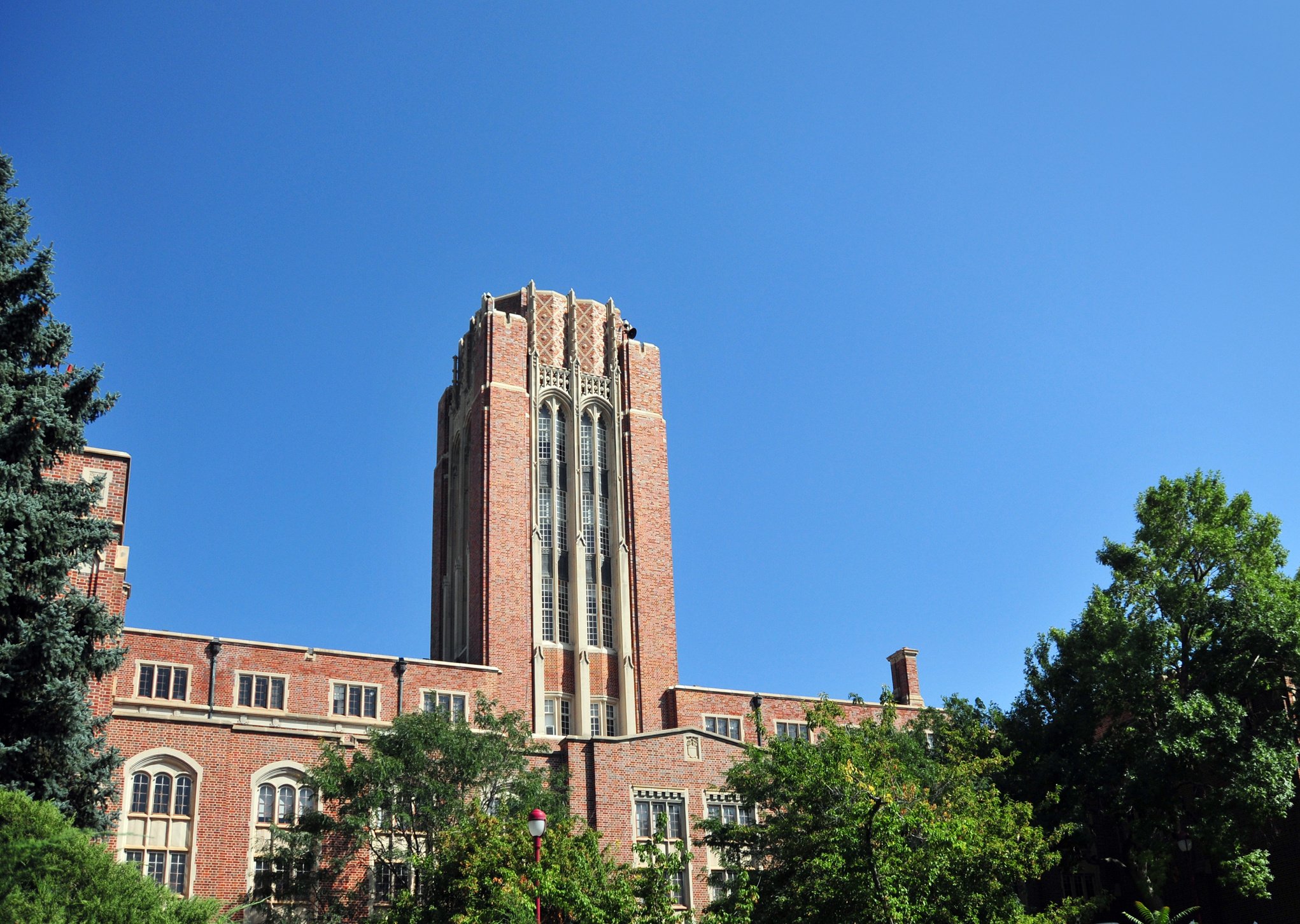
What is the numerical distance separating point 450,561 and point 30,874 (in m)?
41.8

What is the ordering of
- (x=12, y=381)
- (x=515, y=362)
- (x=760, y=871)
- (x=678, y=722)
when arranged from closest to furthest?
1. (x=12, y=381)
2. (x=760, y=871)
3. (x=678, y=722)
4. (x=515, y=362)

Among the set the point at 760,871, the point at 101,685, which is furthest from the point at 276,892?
the point at 760,871

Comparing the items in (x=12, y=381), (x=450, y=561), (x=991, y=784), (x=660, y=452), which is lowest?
(x=991, y=784)

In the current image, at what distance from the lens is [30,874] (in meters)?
21.8

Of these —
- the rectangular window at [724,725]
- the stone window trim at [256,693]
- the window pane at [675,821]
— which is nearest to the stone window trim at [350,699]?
the stone window trim at [256,693]

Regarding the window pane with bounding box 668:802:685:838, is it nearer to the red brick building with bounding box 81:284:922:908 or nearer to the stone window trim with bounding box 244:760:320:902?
the red brick building with bounding box 81:284:922:908

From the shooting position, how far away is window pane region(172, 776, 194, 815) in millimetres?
38438

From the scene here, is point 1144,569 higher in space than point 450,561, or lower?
lower

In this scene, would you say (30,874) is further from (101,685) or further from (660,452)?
(660,452)

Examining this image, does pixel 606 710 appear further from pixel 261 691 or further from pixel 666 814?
pixel 666 814

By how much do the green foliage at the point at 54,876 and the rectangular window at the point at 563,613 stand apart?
34.6m

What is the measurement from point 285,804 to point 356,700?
10216 millimetres

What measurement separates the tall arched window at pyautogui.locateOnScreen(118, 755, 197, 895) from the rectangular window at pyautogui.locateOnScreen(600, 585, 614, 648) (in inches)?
910

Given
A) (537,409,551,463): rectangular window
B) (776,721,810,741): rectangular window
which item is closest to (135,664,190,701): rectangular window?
(537,409,551,463): rectangular window
